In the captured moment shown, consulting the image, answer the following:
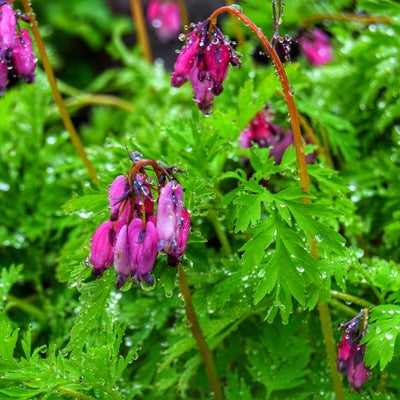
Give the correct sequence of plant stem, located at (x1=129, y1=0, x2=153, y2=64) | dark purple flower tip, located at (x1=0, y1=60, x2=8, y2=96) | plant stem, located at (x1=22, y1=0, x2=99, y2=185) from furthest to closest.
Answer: plant stem, located at (x1=129, y1=0, x2=153, y2=64)
plant stem, located at (x1=22, y1=0, x2=99, y2=185)
dark purple flower tip, located at (x1=0, y1=60, x2=8, y2=96)

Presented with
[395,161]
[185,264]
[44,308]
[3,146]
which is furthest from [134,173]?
[3,146]

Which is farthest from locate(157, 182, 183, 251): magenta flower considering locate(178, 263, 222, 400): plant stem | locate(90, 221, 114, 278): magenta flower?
locate(178, 263, 222, 400): plant stem

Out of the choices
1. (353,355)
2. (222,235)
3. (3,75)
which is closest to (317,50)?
(222,235)

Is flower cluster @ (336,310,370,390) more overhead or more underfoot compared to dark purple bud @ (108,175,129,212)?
more underfoot

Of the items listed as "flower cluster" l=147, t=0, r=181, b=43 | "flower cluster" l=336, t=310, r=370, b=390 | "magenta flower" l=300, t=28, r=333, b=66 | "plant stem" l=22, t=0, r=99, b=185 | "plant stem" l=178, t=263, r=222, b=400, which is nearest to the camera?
"flower cluster" l=336, t=310, r=370, b=390

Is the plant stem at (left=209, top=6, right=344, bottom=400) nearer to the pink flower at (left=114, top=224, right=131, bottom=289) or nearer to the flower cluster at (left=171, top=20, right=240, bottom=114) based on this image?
the flower cluster at (left=171, top=20, right=240, bottom=114)

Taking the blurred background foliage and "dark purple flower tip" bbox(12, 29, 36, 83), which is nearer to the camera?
the blurred background foliage

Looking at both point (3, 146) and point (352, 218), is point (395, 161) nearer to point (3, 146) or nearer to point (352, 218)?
point (352, 218)

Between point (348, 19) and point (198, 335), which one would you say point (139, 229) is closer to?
point (198, 335)
